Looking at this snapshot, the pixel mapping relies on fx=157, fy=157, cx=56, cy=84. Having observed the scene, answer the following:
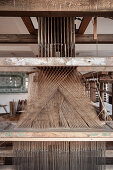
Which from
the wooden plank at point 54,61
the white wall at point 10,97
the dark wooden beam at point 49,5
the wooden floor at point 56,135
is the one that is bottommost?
the white wall at point 10,97

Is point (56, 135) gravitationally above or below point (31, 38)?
below

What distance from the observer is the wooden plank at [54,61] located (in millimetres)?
1066

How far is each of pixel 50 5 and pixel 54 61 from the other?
0.34 metres

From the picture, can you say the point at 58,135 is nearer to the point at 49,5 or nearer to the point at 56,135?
the point at 56,135

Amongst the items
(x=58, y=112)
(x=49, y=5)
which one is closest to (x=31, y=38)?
(x=58, y=112)

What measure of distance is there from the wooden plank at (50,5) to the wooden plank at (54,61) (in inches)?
12.0

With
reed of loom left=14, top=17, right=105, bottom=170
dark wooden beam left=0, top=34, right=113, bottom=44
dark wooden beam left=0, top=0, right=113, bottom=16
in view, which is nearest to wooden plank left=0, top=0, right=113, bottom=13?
dark wooden beam left=0, top=0, right=113, bottom=16

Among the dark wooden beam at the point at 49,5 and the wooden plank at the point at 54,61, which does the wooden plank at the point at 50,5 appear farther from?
the wooden plank at the point at 54,61

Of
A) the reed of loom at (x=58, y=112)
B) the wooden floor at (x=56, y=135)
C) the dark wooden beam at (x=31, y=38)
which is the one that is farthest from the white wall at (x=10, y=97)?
the wooden floor at (x=56, y=135)

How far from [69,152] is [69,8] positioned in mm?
1097

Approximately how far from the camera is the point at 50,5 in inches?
36.6

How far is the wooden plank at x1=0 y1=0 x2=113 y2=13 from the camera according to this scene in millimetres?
929

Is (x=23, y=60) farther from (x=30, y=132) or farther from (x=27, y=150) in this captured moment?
(x=27, y=150)

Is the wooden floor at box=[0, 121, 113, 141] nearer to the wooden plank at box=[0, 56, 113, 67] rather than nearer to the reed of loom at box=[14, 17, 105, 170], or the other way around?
the reed of loom at box=[14, 17, 105, 170]
